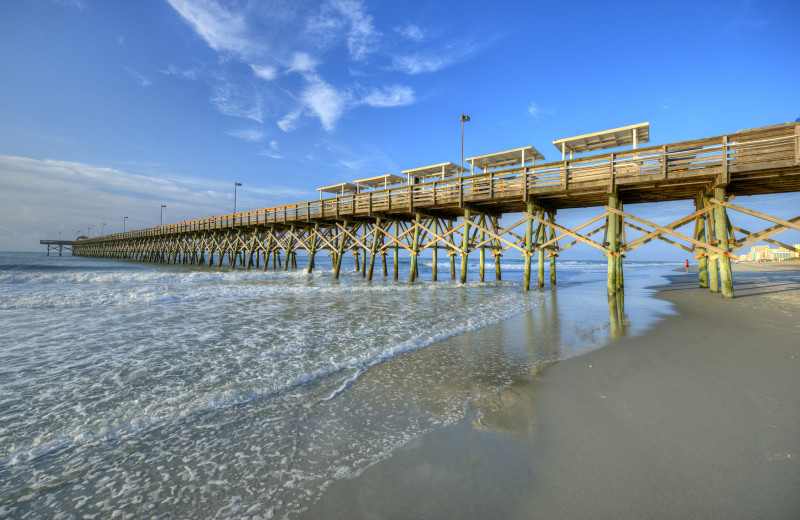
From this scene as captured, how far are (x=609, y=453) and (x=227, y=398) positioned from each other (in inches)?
131

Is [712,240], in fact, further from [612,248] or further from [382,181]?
[382,181]

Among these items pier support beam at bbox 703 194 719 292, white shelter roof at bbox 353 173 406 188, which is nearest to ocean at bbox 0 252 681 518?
pier support beam at bbox 703 194 719 292

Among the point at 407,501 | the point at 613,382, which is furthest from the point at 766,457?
the point at 407,501

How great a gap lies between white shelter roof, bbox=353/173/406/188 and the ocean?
1481cm

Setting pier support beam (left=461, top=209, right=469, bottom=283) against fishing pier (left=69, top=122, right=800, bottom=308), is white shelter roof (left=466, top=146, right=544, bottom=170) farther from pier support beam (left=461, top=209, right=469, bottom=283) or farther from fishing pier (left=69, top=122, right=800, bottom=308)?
pier support beam (left=461, top=209, right=469, bottom=283)

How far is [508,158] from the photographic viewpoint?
1572 centimetres

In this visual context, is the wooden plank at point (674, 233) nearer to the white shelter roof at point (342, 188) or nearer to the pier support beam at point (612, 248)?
the pier support beam at point (612, 248)

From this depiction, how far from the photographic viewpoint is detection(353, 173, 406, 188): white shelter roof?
20.1m

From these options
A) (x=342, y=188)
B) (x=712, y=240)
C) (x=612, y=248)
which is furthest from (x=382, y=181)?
(x=712, y=240)

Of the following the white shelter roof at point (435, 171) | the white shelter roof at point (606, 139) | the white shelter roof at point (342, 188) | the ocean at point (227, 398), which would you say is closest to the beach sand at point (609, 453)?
the ocean at point (227, 398)

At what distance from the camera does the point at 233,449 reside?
2197 mm

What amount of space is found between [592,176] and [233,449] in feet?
42.7

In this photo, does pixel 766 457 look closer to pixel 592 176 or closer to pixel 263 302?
pixel 263 302

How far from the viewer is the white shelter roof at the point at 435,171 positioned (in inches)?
709
